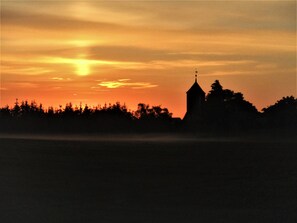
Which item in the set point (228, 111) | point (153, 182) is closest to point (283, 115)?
point (228, 111)

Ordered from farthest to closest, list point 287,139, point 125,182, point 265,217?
point 287,139 < point 125,182 < point 265,217

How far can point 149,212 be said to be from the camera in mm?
24625

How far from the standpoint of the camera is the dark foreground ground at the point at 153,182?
24219mm

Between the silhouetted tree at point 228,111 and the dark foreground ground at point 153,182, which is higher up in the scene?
the silhouetted tree at point 228,111

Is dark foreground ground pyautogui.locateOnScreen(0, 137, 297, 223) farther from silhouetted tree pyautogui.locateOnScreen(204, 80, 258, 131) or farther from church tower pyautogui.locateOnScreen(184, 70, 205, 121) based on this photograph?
church tower pyautogui.locateOnScreen(184, 70, 205, 121)

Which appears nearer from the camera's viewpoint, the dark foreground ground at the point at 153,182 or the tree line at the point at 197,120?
the dark foreground ground at the point at 153,182

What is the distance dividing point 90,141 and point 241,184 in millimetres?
36966

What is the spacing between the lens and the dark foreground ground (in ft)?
79.5

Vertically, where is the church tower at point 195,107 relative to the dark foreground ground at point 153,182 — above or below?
above

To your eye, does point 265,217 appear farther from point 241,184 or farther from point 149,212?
point 241,184

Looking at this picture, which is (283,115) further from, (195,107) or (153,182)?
(153,182)

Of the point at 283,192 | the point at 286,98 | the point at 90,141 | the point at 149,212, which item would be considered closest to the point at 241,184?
the point at 283,192

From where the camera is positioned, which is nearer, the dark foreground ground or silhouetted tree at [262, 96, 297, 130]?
the dark foreground ground

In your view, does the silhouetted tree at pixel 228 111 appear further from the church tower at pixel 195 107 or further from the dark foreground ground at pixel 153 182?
the dark foreground ground at pixel 153 182
